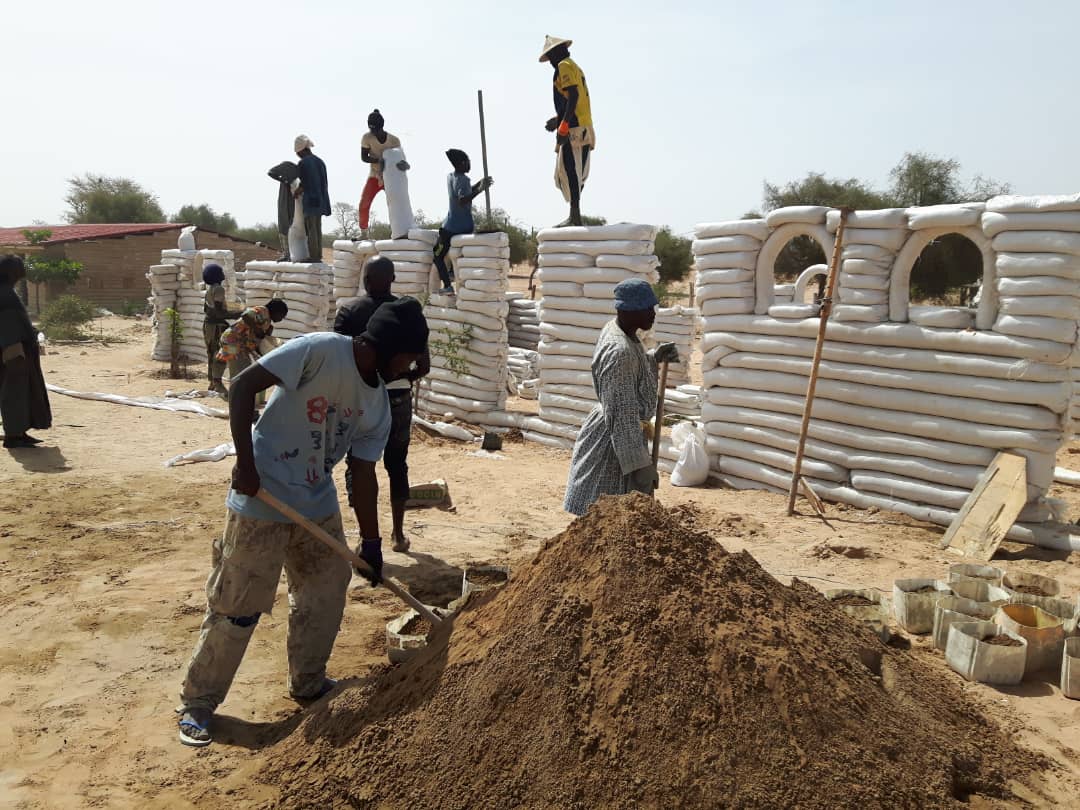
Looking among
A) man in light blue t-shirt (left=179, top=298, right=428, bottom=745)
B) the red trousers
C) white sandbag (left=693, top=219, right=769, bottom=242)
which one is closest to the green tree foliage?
the red trousers

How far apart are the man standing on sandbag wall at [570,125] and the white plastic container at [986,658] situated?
5448 mm

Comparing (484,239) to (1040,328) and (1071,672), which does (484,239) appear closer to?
(1040,328)

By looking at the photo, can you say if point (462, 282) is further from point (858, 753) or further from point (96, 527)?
point (858, 753)

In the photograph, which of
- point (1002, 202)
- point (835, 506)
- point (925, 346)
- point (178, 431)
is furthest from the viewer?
point (178, 431)

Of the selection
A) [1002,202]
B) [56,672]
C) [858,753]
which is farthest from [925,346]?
[56,672]

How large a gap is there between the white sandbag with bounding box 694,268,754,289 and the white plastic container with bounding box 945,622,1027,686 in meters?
3.54

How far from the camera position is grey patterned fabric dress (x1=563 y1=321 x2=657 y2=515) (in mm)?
3332

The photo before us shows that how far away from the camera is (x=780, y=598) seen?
113 inches

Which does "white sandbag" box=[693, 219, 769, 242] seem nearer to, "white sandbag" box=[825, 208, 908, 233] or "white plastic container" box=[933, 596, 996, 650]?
"white sandbag" box=[825, 208, 908, 233]

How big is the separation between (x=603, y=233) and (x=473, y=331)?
2.02 m

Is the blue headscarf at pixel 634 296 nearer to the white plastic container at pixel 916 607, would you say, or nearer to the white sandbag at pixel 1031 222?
the white plastic container at pixel 916 607

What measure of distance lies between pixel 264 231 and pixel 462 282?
4241 centimetres

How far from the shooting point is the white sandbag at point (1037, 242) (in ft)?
15.6

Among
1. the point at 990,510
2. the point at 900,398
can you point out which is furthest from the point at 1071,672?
the point at 900,398
